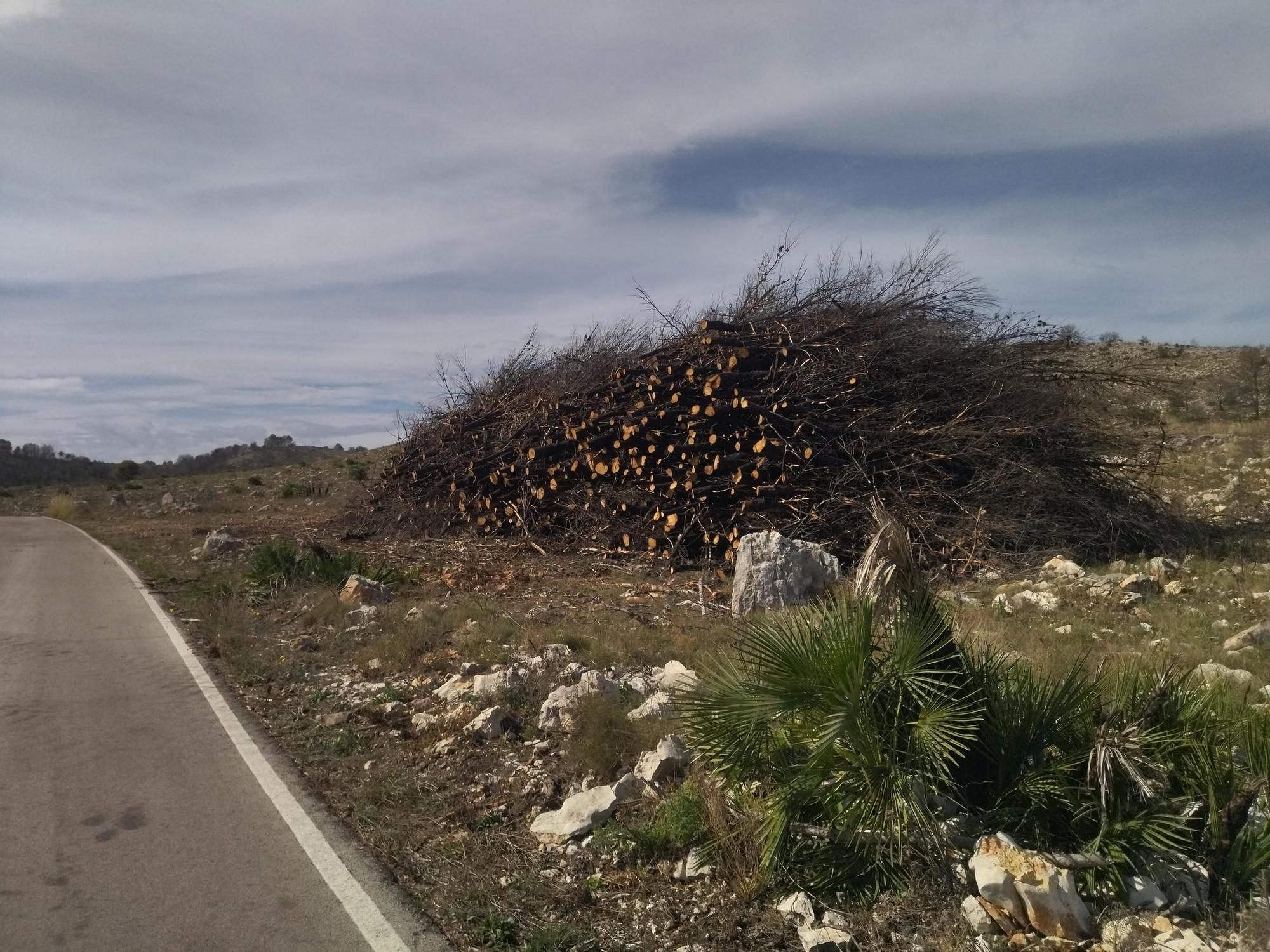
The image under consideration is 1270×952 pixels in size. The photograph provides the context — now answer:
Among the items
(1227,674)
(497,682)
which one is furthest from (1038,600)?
(497,682)

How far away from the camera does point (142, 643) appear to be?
10547mm

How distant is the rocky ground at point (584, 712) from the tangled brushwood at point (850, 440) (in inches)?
35.9

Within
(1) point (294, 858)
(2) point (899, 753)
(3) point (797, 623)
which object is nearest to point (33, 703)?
(1) point (294, 858)

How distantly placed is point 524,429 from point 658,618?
8.98 m

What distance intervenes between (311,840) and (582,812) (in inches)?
59.6

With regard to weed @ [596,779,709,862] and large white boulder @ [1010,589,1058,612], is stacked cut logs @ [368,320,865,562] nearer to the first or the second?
large white boulder @ [1010,589,1058,612]

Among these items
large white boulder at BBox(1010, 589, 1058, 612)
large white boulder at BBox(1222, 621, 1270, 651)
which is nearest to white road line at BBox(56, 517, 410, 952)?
large white boulder at BBox(1222, 621, 1270, 651)

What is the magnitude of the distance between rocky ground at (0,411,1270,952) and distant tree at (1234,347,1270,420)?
15.4 m

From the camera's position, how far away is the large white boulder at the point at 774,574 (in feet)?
34.9

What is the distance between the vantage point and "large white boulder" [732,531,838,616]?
1064cm

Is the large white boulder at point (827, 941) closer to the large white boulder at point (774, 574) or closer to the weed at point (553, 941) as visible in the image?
the weed at point (553, 941)

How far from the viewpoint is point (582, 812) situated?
534 centimetres

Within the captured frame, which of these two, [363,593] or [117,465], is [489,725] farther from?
[117,465]

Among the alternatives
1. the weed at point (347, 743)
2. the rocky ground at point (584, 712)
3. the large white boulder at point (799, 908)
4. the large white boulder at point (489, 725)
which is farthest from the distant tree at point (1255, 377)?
the large white boulder at point (799, 908)
